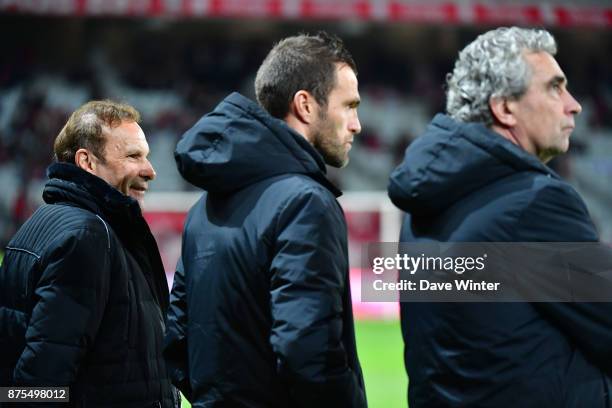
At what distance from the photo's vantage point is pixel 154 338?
2719mm

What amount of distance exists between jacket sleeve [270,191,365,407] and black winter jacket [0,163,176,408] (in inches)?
28.3

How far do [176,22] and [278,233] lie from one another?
54.4 feet

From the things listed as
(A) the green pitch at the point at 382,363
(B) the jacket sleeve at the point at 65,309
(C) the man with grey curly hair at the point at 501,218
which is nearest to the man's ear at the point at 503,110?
(C) the man with grey curly hair at the point at 501,218

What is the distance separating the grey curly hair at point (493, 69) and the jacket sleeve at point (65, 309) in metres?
1.14

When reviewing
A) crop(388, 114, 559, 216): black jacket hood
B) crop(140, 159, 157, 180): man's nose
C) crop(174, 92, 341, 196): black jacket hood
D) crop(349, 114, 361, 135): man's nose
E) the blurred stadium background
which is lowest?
crop(388, 114, 559, 216): black jacket hood

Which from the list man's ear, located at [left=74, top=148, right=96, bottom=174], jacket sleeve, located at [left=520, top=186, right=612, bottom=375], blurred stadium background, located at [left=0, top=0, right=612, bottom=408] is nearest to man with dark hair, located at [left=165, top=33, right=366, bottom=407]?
jacket sleeve, located at [left=520, top=186, right=612, bottom=375]

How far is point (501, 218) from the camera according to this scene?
192 cm

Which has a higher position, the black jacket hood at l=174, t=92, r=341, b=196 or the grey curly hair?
the grey curly hair

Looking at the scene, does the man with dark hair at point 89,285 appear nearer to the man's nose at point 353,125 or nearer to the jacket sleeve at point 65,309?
the jacket sleeve at point 65,309

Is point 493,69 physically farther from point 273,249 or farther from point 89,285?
point 89,285

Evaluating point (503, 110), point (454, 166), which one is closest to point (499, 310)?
point (454, 166)

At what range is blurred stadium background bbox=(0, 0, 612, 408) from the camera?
15359mm

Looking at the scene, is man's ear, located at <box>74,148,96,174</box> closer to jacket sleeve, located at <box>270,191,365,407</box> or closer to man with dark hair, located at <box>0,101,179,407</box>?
man with dark hair, located at <box>0,101,179,407</box>

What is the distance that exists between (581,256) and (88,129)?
167 cm
